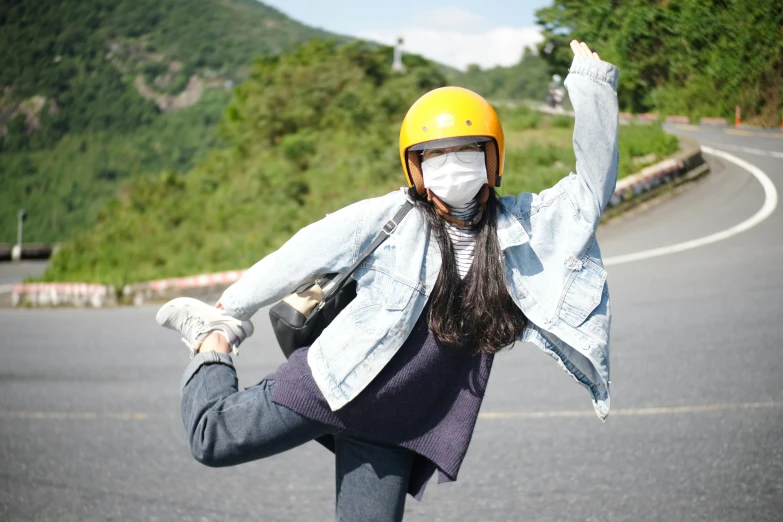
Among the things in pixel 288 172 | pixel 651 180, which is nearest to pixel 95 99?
pixel 288 172

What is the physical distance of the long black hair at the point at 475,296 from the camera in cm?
246

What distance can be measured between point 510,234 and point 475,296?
0.68ft

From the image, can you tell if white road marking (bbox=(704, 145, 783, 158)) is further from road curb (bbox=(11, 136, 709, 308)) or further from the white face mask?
the white face mask

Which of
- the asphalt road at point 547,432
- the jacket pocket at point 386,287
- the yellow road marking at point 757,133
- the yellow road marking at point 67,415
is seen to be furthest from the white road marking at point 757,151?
the yellow road marking at point 67,415

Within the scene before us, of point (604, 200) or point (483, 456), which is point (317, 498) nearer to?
point (483, 456)

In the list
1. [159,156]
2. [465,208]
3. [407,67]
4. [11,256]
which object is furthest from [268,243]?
[159,156]

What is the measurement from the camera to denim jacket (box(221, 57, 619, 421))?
8.07ft

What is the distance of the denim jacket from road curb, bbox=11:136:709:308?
7088 mm

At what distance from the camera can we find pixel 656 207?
11.8 meters

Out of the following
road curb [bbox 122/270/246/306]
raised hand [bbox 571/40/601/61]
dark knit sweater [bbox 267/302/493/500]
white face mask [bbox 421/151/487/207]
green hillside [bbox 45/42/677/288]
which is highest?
raised hand [bbox 571/40/601/61]

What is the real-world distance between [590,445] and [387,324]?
312 cm

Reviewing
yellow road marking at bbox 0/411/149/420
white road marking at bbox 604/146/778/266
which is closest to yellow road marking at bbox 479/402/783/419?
yellow road marking at bbox 0/411/149/420

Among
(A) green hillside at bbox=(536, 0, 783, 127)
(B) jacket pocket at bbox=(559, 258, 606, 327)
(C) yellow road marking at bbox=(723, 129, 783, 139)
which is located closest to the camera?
(B) jacket pocket at bbox=(559, 258, 606, 327)

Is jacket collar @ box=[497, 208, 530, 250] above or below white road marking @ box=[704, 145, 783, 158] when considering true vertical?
above
